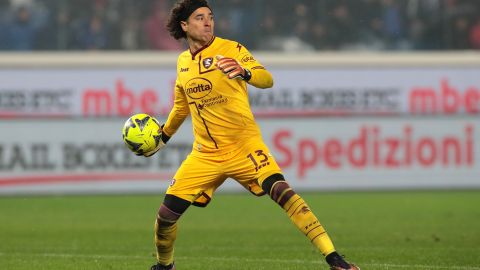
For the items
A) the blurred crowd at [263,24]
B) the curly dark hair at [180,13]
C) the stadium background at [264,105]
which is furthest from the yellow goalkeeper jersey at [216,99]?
the blurred crowd at [263,24]

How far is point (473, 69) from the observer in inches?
835

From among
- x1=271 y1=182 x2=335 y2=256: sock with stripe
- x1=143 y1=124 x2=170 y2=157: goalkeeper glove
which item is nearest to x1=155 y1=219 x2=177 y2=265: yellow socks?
x1=143 y1=124 x2=170 y2=157: goalkeeper glove

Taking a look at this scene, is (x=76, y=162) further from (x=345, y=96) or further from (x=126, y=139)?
(x=126, y=139)

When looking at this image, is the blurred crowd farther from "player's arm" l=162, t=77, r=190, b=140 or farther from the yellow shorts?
the yellow shorts

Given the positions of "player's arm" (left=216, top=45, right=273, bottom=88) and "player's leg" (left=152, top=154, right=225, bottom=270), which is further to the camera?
"player's leg" (left=152, top=154, right=225, bottom=270)

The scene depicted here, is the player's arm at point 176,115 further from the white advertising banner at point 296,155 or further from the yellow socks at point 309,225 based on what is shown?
the white advertising banner at point 296,155

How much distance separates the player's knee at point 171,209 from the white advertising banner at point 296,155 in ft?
35.1

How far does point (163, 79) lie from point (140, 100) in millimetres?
578

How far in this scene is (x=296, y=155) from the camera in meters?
20.2

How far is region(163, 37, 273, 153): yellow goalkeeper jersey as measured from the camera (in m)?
9.10

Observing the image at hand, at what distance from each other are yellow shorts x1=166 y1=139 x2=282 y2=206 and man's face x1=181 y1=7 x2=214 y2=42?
0.94 m

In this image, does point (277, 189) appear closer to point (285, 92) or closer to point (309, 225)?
point (309, 225)

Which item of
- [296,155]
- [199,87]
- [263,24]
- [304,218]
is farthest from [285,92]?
[304,218]

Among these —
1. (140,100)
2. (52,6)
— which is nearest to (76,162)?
(140,100)
